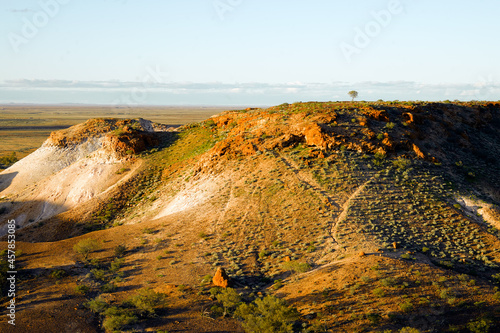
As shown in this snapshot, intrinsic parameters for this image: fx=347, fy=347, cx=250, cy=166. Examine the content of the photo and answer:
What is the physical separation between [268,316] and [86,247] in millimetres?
15747

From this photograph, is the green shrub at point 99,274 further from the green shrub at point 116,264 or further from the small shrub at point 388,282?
the small shrub at point 388,282

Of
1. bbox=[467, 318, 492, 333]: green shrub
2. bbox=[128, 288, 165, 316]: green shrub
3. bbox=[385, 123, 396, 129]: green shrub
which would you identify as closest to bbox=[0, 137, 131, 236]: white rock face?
bbox=[128, 288, 165, 316]: green shrub

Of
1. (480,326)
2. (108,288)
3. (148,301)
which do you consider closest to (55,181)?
(108,288)

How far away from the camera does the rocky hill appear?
18844 millimetres

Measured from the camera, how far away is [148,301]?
19.2m

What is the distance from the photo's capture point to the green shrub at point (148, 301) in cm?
1877

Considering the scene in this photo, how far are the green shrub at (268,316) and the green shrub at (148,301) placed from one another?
448 centimetres

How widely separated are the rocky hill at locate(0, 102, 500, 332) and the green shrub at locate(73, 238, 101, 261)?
243 millimetres

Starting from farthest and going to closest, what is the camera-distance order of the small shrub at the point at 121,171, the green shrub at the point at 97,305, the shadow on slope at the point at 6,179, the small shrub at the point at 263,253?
1. the shadow on slope at the point at 6,179
2. the small shrub at the point at 121,171
3. the small shrub at the point at 263,253
4. the green shrub at the point at 97,305

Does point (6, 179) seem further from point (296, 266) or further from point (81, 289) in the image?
point (296, 266)

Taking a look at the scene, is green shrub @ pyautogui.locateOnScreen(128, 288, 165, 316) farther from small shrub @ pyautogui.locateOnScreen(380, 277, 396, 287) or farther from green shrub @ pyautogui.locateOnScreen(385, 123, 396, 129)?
green shrub @ pyautogui.locateOnScreen(385, 123, 396, 129)

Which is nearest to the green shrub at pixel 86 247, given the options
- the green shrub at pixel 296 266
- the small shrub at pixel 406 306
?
the green shrub at pixel 296 266

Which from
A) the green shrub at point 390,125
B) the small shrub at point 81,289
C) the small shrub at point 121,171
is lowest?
the small shrub at point 81,289

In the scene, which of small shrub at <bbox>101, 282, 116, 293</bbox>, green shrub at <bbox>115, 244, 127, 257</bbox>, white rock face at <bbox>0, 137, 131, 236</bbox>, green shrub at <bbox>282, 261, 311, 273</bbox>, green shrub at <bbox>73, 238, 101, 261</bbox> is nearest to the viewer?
small shrub at <bbox>101, 282, 116, 293</bbox>
